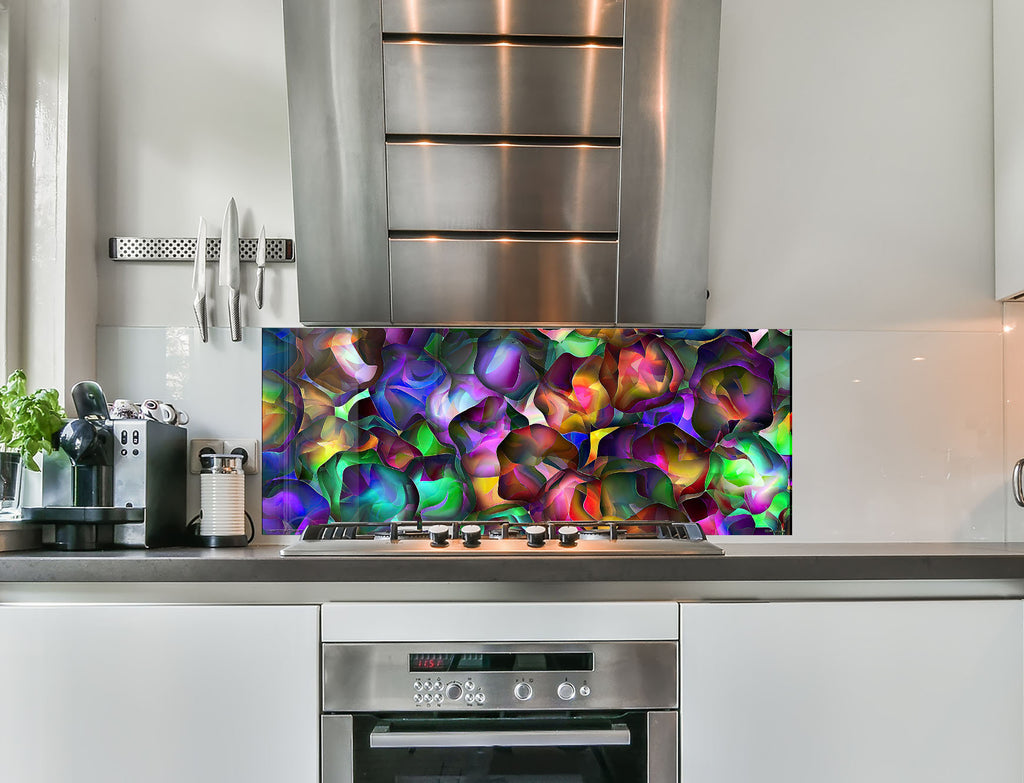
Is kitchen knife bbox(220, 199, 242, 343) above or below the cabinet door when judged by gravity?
above

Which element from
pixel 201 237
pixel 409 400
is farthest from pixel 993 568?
pixel 201 237

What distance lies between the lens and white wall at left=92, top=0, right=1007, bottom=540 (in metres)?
2.08

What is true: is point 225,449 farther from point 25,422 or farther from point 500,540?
point 500,540

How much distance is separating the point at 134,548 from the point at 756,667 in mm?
1283

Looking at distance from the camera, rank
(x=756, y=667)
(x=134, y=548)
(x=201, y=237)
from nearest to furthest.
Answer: (x=756, y=667) < (x=134, y=548) < (x=201, y=237)

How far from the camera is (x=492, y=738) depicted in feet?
4.85

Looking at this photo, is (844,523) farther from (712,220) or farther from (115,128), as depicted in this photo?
(115,128)

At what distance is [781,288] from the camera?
2.12m

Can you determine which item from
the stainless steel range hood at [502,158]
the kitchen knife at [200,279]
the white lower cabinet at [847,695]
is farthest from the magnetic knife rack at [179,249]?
the white lower cabinet at [847,695]

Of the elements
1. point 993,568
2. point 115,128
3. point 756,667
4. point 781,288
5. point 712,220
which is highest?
point 115,128

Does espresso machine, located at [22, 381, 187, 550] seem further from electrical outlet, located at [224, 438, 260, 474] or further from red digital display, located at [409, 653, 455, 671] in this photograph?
red digital display, located at [409, 653, 455, 671]

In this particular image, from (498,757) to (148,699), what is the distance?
0.64m

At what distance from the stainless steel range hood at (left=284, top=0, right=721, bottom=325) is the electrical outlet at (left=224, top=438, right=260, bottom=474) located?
1.15 feet

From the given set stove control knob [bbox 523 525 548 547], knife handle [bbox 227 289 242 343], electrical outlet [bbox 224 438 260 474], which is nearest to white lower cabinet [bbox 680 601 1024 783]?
stove control knob [bbox 523 525 548 547]
